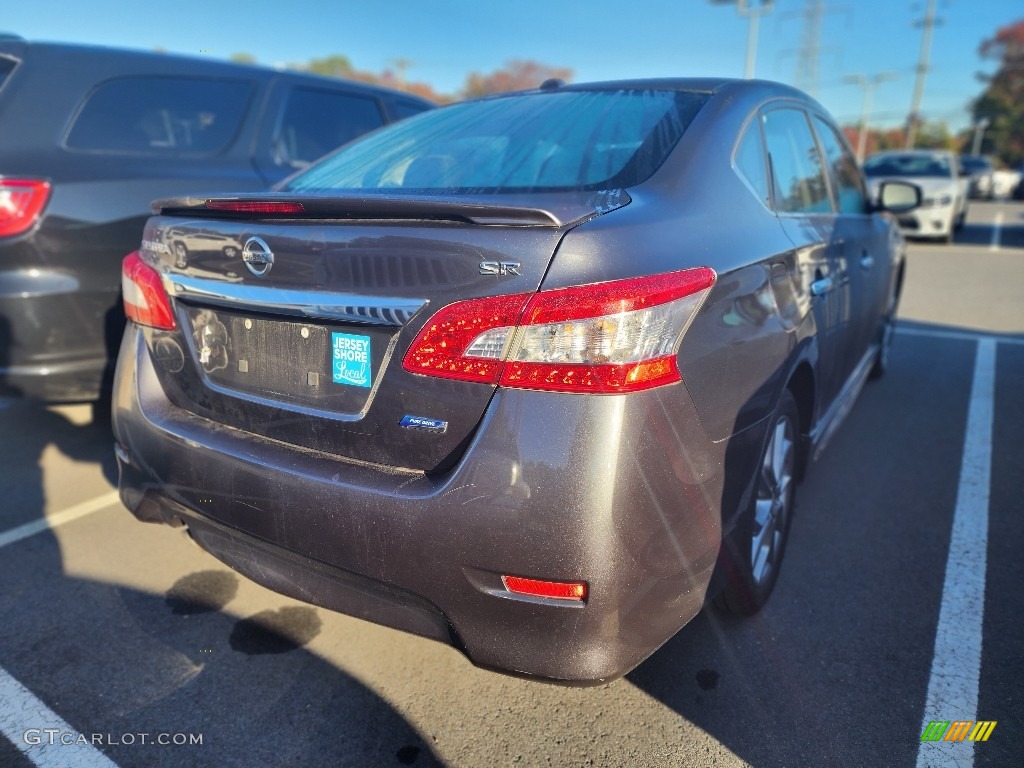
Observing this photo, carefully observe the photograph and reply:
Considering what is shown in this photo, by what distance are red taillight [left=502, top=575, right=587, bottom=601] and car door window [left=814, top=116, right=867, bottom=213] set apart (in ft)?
8.20

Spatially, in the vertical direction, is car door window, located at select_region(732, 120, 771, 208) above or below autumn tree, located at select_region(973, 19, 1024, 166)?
above

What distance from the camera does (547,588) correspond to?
1626 mm

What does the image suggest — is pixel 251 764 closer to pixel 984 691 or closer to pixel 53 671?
pixel 53 671

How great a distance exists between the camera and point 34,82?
136 inches

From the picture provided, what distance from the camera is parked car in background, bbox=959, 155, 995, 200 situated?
29.8m

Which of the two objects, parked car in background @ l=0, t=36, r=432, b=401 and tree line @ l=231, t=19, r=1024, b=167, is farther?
tree line @ l=231, t=19, r=1024, b=167

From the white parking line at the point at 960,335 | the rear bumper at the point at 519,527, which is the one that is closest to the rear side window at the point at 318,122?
the rear bumper at the point at 519,527

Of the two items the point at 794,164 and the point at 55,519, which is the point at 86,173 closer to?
the point at 55,519

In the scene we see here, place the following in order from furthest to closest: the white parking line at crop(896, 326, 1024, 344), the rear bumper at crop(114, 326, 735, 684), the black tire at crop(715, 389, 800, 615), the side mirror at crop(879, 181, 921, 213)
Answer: the white parking line at crop(896, 326, 1024, 344) → the side mirror at crop(879, 181, 921, 213) → the black tire at crop(715, 389, 800, 615) → the rear bumper at crop(114, 326, 735, 684)

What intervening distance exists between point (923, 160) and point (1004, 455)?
44.5 ft

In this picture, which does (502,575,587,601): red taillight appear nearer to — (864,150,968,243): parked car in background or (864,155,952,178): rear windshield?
(864,150,968,243): parked car in background

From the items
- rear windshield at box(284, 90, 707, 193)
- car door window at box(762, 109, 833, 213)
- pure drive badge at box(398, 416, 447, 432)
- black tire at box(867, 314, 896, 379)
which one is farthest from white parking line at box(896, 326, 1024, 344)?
pure drive badge at box(398, 416, 447, 432)

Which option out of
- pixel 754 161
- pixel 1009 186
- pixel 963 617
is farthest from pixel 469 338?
pixel 1009 186

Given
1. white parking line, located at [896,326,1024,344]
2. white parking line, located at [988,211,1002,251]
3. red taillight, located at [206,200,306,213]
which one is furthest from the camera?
white parking line, located at [988,211,1002,251]
